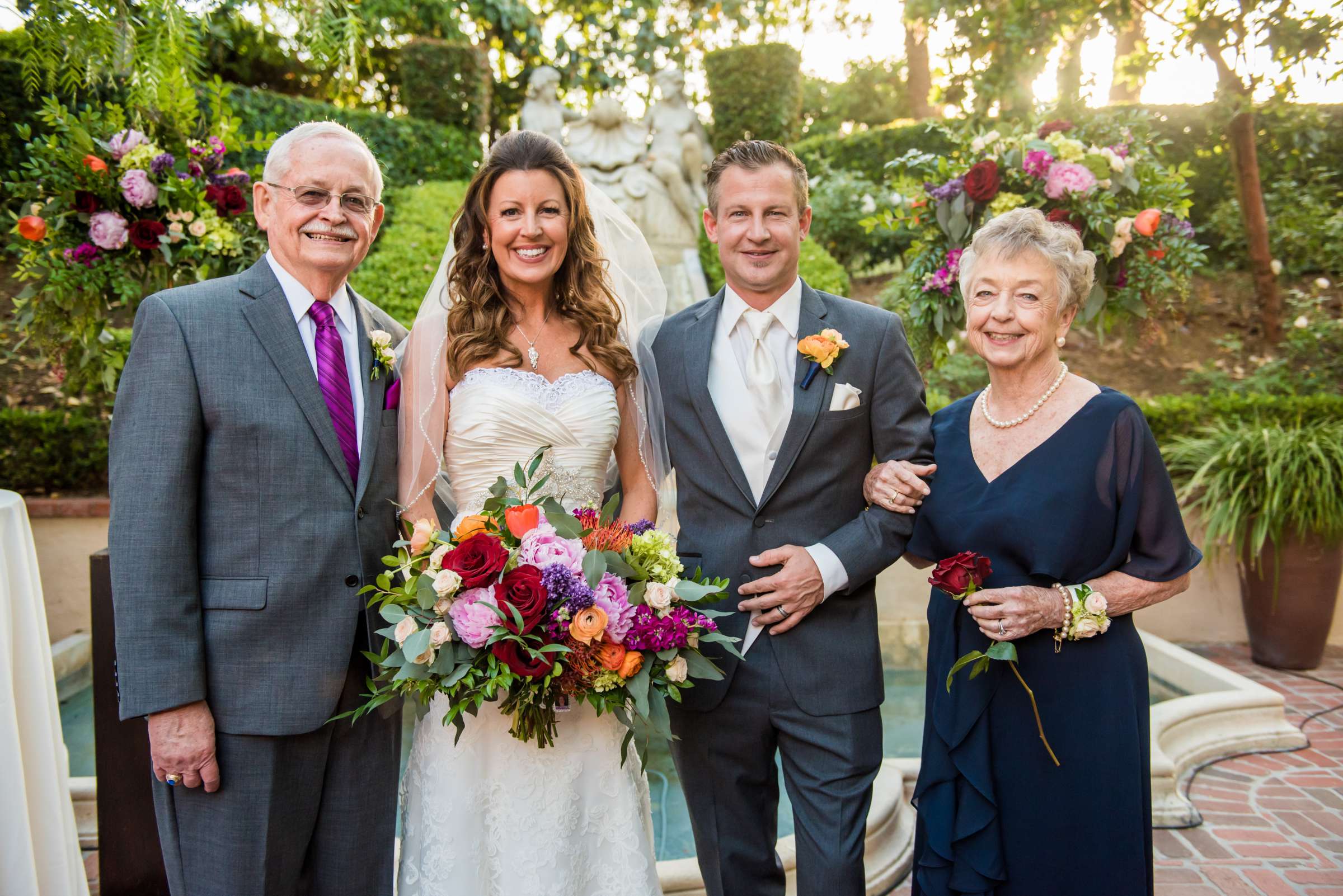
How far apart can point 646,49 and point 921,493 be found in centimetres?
1593

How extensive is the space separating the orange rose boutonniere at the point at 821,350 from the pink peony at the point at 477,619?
1.12m

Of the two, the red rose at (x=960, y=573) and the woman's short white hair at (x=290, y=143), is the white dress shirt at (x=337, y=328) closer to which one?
the woman's short white hair at (x=290, y=143)

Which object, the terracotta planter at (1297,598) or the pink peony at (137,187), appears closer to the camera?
the pink peony at (137,187)

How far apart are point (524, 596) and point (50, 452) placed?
642cm

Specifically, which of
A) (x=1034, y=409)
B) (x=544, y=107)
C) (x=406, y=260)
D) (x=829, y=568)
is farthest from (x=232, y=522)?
(x=544, y=107)

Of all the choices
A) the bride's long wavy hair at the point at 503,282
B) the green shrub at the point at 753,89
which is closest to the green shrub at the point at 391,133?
the green shrub at the point at 753,89

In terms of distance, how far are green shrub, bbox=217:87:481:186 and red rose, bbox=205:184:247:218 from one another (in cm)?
611

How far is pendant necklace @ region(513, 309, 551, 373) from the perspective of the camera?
2752 mm

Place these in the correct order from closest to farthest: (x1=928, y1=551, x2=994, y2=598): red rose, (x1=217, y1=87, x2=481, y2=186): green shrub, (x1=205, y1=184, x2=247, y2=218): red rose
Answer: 1. (x1=928, y1=551, x2=994, y2=598): red rose
2. (x1=205, y1=184, x2=247, y2=218): red rose
3. (x1=217, y1=87, x2=481, y2=186): green shrub

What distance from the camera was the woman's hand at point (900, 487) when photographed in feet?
8.38

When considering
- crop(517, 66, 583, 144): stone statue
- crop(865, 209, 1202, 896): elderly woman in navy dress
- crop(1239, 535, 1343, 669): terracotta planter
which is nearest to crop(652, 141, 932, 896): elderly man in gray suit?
crop(865, 209, 1202, 896): elderly woman in navy dress

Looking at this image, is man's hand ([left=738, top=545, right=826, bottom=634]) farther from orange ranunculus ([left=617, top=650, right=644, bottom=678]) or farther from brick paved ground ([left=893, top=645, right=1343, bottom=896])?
brick paved ground ([left=893, top=645, right=1343, bottom=896])

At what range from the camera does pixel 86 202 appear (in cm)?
394

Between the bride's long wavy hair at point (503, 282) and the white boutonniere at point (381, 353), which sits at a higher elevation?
the bride's long wavy hair at point (503, 282)
